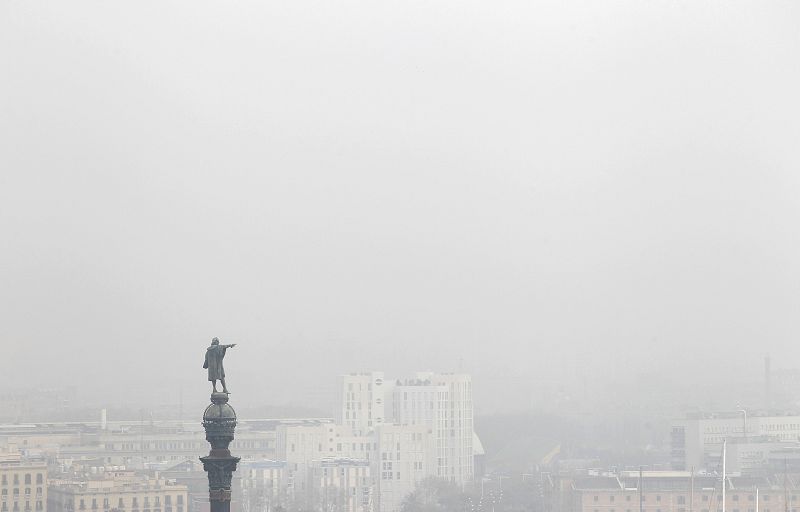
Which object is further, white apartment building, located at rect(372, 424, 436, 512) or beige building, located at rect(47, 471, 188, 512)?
white apartment building, located at rect(372, 424, 436, 512)

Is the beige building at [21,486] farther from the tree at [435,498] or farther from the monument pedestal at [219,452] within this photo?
the monument pedestal at [219,452]

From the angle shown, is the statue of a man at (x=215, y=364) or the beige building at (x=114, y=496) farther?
the beige building at (x=114, y=496)

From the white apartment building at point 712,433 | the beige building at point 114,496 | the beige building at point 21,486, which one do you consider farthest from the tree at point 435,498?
the beige building at point 21,486

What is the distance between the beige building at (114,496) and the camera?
1890 inches

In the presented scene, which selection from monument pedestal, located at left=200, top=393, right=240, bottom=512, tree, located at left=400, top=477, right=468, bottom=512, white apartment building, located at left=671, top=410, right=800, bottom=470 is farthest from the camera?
white apartment building, located at left=671, top=410, right=800, bottom=470

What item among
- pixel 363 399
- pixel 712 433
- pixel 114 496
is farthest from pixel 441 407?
pixel 114 496

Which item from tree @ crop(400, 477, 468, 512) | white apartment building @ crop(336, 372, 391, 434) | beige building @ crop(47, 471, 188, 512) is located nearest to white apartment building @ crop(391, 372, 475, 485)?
white apartment building @ crop(336, 372, 391, 434)

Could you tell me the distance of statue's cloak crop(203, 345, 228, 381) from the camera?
531 inches

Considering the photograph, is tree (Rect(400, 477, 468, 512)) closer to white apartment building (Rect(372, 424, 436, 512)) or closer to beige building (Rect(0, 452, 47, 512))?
white apartment building (Rect(372, 424, 436, 512))

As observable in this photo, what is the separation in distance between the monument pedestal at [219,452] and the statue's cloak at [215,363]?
27 cm

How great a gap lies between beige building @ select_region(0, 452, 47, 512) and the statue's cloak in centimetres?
3479

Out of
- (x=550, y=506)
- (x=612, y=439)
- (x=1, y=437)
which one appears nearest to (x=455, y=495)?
(x=550, y=506)

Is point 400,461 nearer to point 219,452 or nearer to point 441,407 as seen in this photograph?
point 441,407

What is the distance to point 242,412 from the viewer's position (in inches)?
2736
